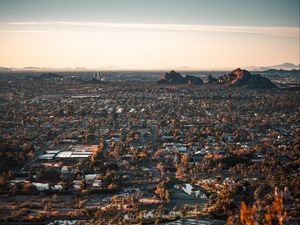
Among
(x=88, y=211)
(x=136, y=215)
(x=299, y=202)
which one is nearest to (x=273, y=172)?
(x=299, y=202)

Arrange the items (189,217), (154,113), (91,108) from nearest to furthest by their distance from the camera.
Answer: (189,217) → (154,113) → (91,108)

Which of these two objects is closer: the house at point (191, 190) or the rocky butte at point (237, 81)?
the house at point (191, 190)

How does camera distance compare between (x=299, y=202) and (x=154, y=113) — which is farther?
(x=154, y=113)

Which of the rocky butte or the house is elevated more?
the rocky butte

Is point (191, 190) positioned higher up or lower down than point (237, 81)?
lower down

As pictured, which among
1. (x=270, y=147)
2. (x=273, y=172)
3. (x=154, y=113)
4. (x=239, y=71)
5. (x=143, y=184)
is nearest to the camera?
(x=143, y=184)

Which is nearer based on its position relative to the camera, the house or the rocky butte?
the house

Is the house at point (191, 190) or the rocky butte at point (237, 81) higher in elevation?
the rocky butte at point (237, 81)

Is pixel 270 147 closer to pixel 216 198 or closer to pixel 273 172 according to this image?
pixel 273 172

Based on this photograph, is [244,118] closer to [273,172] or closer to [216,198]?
[273,172]

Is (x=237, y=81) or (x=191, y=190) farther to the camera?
(x=237, y=81)
